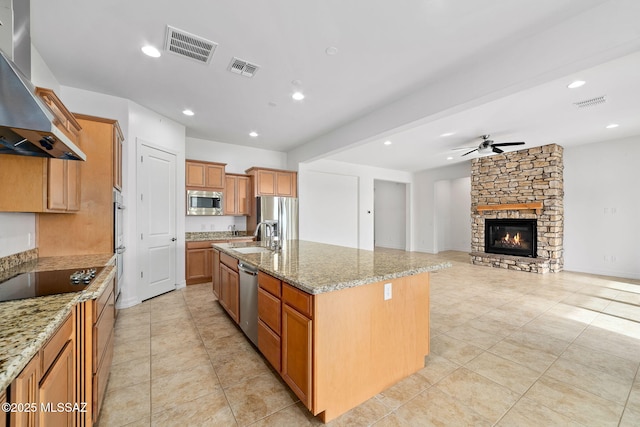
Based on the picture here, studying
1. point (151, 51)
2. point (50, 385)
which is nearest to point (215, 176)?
point (151, 51)

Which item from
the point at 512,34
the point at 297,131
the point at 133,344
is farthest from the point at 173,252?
the point at 512,34

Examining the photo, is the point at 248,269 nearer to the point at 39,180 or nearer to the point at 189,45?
the point at 39,180

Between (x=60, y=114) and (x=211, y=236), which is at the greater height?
(x=60, y=114)

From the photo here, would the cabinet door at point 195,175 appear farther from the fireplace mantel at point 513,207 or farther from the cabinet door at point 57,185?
the fireplace mantel at point 513,207

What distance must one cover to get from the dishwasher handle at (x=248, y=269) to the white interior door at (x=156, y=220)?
2.19 m

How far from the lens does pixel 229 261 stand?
301 cm

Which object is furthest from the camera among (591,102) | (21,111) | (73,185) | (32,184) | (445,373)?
(591,102)

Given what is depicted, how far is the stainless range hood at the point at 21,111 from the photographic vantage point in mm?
1214

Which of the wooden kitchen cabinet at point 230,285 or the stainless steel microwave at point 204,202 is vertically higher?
the stainless steel microwave at point 204,202

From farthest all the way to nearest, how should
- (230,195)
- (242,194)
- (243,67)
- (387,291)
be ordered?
(242,194)
(230,195)
(243,67)
(387,291)

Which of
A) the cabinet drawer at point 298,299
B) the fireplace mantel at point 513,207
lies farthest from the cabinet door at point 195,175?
the fireplace mantel at point 513,207

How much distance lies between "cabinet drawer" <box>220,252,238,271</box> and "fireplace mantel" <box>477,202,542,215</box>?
6338 millimetres

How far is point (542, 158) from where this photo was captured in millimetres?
5723

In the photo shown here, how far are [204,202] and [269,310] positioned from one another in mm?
3759
